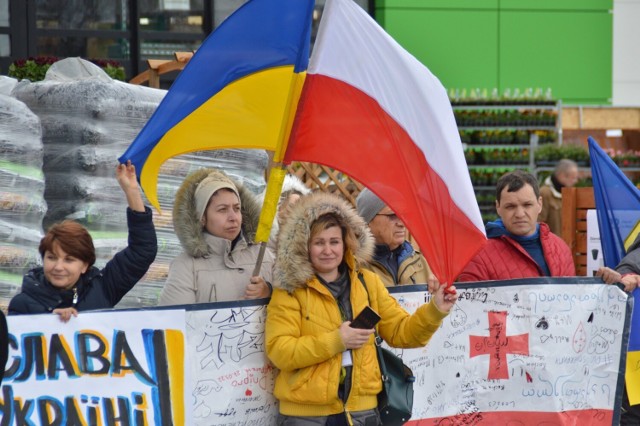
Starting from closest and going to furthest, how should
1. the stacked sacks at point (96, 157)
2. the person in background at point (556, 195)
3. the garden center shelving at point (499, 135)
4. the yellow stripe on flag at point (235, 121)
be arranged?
the yellow stripe on flag at point (235, 121) < the stacked sacks at point (96, 157) < the person in background at point (556, 195) < the garden center shelving at point (499, 135)

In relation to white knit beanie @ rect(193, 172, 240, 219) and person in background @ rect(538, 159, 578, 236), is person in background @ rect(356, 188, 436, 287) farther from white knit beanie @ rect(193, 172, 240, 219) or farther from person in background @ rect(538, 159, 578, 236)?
person in background @ rect(538, 159, 578, 236)

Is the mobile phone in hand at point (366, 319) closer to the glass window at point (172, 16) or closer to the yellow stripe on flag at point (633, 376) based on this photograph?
the yellow stripe on flag at point (633, 376)

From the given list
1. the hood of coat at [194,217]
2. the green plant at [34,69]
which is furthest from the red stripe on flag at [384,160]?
the green plant at [34,69]

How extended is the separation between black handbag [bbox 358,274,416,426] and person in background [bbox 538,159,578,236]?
7727mm

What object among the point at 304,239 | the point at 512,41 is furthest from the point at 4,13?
the point at 304,239

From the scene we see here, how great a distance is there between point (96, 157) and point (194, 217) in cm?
252

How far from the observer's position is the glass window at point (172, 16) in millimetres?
15586

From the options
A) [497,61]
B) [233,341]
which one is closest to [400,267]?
[233,341]

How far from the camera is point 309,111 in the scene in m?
5.22

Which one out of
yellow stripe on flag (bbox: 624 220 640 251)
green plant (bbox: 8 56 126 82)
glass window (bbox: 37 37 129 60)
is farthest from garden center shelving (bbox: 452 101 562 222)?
yellow stripe on flag (bbox: 624 220 640 251)

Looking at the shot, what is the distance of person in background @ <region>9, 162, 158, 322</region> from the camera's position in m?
4.83

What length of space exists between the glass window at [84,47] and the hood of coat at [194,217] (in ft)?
31.8

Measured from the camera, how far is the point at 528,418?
621 centimetres

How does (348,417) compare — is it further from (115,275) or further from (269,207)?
(115,275)
